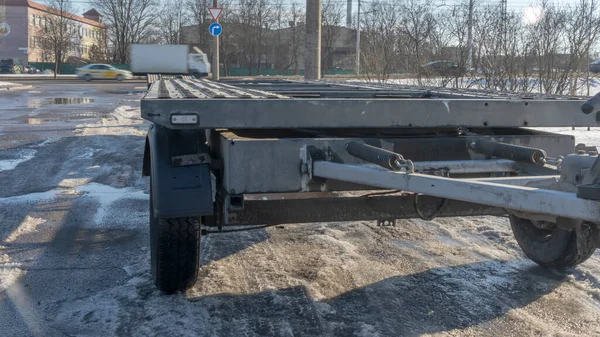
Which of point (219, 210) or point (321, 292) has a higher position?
point (219, 210)

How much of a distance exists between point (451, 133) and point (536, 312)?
125 cm

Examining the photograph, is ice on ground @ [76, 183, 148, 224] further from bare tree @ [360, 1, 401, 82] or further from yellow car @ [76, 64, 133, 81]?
yellow car @ [76, 64, 133, 81]

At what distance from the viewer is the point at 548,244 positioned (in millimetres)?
4879

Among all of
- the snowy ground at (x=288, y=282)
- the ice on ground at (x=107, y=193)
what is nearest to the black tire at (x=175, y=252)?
the snowy ground at (x=288, y=282)

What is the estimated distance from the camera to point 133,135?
14023 millimetres

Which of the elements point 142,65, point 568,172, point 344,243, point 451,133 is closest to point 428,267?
point 344,243

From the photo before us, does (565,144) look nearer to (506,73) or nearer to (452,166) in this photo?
(452,166)

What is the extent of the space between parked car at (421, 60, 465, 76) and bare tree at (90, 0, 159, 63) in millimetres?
64027

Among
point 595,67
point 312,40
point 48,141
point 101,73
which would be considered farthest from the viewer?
point 101,73

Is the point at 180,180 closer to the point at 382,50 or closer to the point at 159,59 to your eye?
the point at 159,59

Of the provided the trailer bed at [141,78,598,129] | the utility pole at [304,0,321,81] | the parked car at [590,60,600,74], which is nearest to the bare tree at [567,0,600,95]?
the parked car at [590,60,600,74]

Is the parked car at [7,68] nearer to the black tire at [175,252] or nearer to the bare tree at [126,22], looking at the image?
the bare tree at [126,22]

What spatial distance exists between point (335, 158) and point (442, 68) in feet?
38.0

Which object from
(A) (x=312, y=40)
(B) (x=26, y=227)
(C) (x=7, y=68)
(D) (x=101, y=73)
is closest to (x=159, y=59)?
(A) (x=312, y=40)
